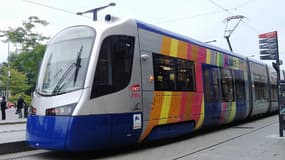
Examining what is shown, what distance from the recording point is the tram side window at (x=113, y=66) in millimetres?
8273

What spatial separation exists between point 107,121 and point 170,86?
113 inches

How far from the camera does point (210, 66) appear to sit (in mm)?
13555

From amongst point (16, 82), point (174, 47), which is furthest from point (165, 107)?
point (16, 82)

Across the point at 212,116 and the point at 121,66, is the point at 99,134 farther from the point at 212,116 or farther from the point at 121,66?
the point at 212,116

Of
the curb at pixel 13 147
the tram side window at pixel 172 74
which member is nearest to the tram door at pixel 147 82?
the tram side window at pixel 172 74

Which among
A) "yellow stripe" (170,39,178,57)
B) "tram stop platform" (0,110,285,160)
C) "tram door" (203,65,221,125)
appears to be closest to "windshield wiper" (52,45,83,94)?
"tram stop platform" (0,110,285,160)

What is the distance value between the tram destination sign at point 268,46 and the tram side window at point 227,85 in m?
1.90

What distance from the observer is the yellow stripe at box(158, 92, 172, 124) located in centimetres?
1009

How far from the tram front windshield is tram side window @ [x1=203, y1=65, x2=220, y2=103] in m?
5.57

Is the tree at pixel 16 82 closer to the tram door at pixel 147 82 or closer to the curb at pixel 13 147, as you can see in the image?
the curb at pixel 13 147

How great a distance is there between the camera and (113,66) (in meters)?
8.57

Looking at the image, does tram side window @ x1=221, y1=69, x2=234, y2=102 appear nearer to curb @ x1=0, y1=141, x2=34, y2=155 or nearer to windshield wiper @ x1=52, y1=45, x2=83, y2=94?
windshield wiper @ x1=52, y1=45, x2=83, y2=94

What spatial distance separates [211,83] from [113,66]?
5753mm

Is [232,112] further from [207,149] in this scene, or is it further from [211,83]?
[207,149]
